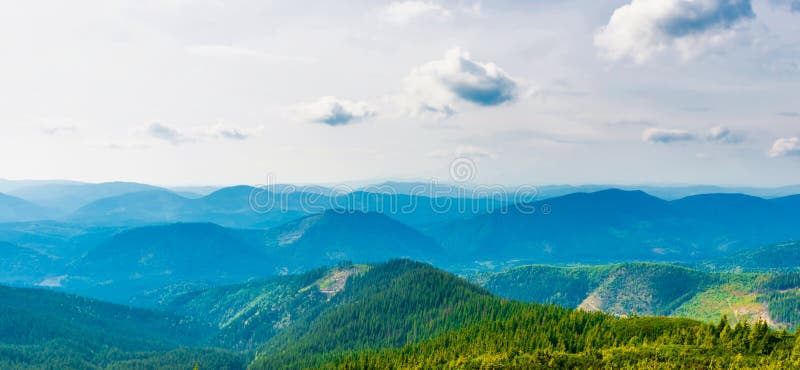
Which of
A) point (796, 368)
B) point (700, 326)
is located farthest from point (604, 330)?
point (796, 368)

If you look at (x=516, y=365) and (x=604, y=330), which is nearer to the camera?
(x=516, y=365)

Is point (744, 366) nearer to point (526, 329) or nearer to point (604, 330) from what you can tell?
point (604, 330)

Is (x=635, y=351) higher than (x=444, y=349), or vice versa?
(x=635, y=351)

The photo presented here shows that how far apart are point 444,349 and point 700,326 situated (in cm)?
8893

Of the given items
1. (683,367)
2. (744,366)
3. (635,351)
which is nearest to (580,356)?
(635,351)

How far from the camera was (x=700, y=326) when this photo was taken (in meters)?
157

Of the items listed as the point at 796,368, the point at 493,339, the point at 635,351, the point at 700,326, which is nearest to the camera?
the point at 796,368

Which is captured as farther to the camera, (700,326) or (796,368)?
(700,326)

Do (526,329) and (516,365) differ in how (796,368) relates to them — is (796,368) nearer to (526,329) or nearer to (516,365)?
(516,365)

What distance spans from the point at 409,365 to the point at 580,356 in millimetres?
57862

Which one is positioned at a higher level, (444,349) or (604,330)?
(604,330)

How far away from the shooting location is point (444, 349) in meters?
185

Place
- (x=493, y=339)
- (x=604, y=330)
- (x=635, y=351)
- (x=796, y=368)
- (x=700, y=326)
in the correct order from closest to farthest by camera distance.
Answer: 1. (x=796, y=368)
2. (x=635, y=351)
3. (x=700, y=326)
4. (x=604, y=330)
5. (x=493, y=339)

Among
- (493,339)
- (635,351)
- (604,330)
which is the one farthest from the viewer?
(493,339)
